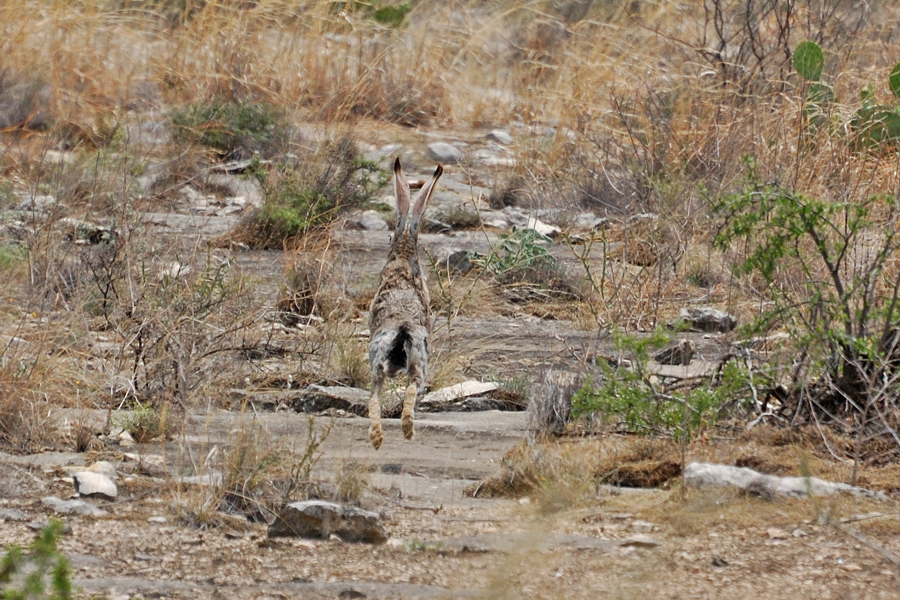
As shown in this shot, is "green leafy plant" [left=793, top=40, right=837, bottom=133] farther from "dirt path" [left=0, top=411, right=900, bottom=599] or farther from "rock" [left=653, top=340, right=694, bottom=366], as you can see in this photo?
"dirt path" [left=0, top=411, right=900, bottom=599]

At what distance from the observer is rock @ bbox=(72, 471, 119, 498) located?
4.98 meters

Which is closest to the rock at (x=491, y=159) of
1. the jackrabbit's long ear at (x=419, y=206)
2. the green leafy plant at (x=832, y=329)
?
the jackrabbit's long ear at (x=419, y=206)

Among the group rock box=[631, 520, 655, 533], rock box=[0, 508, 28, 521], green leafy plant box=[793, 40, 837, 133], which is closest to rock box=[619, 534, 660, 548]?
rock box=[631, 520, 655, 533]

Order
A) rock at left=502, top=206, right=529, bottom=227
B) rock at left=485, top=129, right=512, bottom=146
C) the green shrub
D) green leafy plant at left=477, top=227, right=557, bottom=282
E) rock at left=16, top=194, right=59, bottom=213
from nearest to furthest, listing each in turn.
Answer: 1. rock at left=16, top=194, right=59, bottom=213
2. green leafy plant at left=477, top=227, right=557, bottom=282
3. rock at left=502, top=206, right=529, bottom=227
4. the green shrub
5. rock at left=485, top=129, right=512, bottom=146

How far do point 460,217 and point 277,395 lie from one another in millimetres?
4981

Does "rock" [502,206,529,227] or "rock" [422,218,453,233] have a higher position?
"rock" [502,206,529,227]

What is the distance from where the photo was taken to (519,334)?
28.5 feet

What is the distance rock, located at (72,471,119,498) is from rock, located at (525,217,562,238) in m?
6.42

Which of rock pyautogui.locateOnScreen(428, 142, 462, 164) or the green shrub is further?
rock pyautogui.locateOnScreen(428, 142, 462, 164)

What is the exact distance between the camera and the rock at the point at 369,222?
1152 centimetres

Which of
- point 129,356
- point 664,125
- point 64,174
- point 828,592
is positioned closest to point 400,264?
point 129,356

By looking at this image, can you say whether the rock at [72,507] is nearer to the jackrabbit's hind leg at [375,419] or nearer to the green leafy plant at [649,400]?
A: the jackrabbit's hind leg at [375,419]

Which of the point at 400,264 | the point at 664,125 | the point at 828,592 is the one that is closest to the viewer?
the point at 828,592

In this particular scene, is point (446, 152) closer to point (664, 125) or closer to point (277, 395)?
point (664, 125)
